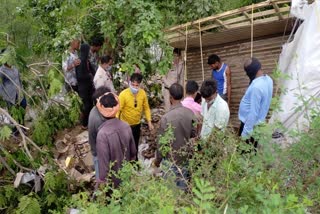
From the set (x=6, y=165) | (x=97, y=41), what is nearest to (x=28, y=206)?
(x=6, y=165)

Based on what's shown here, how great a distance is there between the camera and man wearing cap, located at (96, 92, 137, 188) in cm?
338

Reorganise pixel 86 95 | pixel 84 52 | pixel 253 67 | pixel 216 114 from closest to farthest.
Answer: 1. pixel 216 114
2. pixel 253 67
3. pixel 84 52
4. pixel 86 95

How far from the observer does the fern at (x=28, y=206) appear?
410cm

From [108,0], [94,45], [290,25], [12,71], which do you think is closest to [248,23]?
[290,25]

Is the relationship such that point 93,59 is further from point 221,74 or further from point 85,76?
point 221,74

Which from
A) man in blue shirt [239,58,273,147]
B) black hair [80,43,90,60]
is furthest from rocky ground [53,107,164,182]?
man in blue shirt [239,58,273,147]

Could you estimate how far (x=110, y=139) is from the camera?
3383 mm

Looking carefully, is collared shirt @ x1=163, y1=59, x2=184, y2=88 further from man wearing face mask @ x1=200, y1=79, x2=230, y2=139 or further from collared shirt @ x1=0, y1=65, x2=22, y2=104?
man wearing face mask @ x1=200, y1=79, x2=230, y2=139

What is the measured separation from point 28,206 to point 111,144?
1421 mm

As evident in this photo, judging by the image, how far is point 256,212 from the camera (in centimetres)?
195

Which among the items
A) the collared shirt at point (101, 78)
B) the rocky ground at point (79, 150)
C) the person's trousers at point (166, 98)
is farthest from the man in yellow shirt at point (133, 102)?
the person's trousers at point (166, 98)

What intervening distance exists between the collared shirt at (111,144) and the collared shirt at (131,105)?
3.99ft

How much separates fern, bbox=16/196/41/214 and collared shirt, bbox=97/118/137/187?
1.07 meters

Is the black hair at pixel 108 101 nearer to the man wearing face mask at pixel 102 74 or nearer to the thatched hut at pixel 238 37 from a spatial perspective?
the man wearing face mask at pixel 102 74
